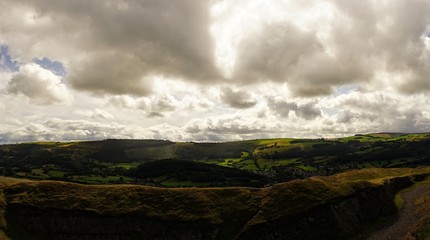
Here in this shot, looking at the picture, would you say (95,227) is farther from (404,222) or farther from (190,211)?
(404,222)

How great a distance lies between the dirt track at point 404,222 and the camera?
240 ft

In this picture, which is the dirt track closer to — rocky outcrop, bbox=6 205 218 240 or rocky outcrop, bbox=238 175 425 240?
rocky outcrop, bbox=238 175 425 240

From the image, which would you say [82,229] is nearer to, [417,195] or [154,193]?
[154,193]

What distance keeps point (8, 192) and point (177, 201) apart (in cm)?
4220

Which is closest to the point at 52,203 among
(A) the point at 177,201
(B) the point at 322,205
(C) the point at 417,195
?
(A) the point at 177,201

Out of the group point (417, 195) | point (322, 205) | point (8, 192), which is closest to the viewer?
point (322, 205)

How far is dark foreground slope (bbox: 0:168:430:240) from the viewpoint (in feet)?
257

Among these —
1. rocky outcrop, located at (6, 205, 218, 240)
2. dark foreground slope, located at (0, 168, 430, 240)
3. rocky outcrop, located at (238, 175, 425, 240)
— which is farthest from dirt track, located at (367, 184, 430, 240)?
rocky outcrop, located at (6, 205, 218, 240)

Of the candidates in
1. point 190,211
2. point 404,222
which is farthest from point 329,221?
point 190,211

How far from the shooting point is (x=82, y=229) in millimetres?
78875

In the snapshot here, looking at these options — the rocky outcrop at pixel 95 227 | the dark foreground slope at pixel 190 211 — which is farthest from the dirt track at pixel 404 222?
the rocky outcrop at pixel 95 227

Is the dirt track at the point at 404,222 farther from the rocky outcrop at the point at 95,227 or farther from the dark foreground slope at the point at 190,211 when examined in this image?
the rocky outcrop at the point at 95,227

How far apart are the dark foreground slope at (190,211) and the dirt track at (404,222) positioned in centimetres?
368

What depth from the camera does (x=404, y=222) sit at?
79438mm
